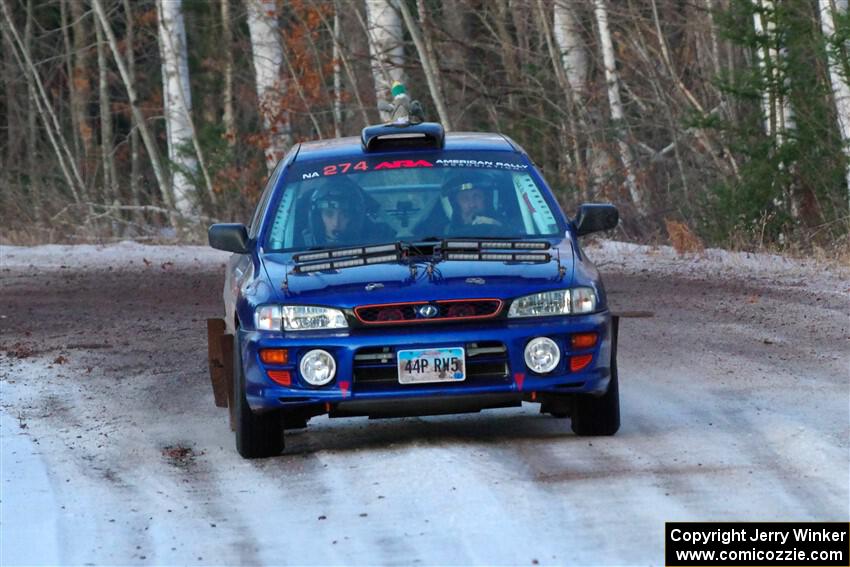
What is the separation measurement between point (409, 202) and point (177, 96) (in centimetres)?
2327

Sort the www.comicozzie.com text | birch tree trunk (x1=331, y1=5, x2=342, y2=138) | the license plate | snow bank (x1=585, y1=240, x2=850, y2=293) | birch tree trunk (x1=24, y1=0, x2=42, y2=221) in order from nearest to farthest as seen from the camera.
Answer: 1. the www.comicozzie.com text
2. the license plate
3. snow bank (x1=585, y1=240, x2=850, y2=293)
4. birch tree trunk (x1=331, y1=5, x2=342, y2=138)
5. birch tree trunk (x1=24, y1=0, x2=42, y2=221)

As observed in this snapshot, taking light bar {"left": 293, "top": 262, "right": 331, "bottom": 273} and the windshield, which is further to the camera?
the windshield

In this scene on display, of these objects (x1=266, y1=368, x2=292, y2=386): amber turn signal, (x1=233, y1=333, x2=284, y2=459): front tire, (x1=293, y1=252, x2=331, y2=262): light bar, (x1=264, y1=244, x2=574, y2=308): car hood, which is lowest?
(x1=233, y1=333, x2=284, y2=459): front tire

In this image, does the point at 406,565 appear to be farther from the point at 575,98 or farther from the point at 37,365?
the point at 575,98

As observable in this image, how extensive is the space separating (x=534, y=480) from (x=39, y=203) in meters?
23.3

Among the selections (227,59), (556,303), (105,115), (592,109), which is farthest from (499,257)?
(105,115)

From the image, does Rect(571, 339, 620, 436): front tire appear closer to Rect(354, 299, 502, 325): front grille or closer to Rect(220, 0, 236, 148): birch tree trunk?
Rect(354, 299, 502, 325): front grille

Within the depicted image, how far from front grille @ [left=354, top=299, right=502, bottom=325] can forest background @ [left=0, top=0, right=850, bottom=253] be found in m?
11.4

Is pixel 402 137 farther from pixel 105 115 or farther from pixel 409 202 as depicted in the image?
pixel 105 115

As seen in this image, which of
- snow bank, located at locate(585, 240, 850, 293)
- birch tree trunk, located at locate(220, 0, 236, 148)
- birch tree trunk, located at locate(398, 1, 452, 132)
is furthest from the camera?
birch tree trunk, located at locate(220, 0, 236, 148)

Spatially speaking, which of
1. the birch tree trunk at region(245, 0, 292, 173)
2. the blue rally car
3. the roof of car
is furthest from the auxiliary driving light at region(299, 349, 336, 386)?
the birch tree trunk at region(245, 0, 292, 173)

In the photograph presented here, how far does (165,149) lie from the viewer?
182 feet

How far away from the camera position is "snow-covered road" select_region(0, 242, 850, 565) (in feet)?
23.9

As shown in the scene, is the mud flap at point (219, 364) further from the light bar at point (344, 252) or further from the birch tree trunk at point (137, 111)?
the birch tree trunk at point (137, 111)
